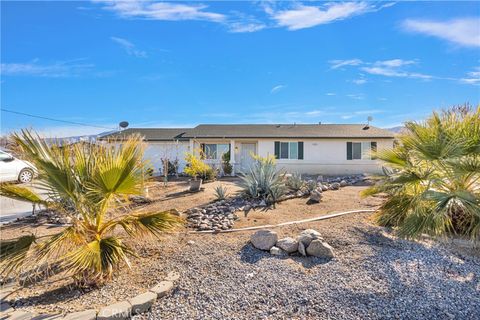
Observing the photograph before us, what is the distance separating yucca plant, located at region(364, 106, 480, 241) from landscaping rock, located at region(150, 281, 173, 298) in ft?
12.2

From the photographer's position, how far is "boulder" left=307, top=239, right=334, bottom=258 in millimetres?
4223

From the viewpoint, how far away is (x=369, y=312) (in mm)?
3100

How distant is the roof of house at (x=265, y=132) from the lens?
18.9 m

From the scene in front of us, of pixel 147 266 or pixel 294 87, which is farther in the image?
pixel 294 87

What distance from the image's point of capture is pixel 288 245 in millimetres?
4438

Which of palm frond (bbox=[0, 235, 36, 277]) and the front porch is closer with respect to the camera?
palm frond (bbox=[0, 235, 36, 277])

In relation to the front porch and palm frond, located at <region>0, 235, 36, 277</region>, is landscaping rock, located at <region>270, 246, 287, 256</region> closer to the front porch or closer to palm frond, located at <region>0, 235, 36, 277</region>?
palm frond, located at <region>0, 235, 36, 277</region>

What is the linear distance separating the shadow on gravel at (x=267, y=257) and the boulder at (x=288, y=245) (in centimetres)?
10

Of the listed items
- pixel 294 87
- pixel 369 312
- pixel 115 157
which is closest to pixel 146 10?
pixel 115 157

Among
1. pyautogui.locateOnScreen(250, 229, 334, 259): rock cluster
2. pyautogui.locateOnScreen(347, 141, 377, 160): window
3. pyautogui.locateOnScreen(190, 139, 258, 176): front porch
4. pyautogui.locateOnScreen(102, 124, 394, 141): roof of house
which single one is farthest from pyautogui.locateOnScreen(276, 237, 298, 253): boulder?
pyautogui.locateOnScreen(347, 141, 377, 160): window

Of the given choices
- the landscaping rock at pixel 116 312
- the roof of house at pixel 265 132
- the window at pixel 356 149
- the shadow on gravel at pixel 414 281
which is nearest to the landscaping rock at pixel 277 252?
the shadow on gravel at pixel 414 281

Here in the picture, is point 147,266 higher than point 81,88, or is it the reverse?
point 81,88

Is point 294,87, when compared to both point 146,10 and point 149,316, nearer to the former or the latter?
point 146,10

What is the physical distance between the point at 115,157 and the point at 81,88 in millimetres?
16865
